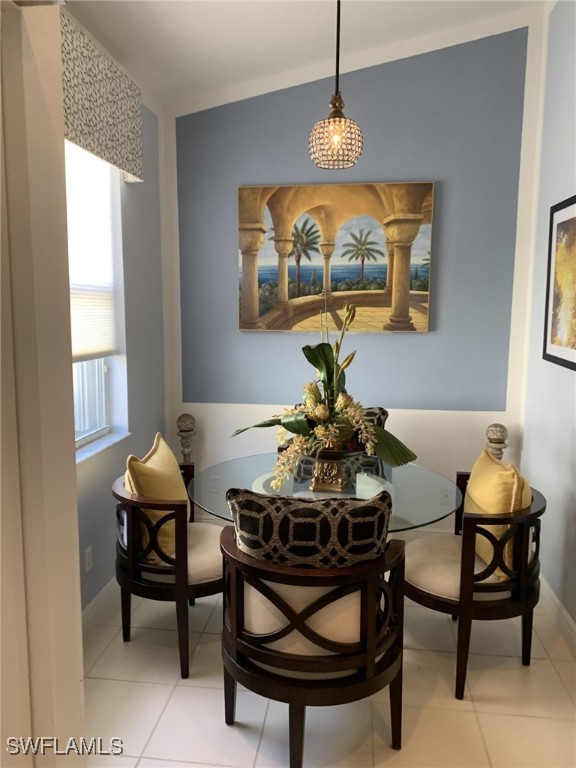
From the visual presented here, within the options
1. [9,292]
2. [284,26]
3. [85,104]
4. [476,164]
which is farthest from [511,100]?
[9,292]

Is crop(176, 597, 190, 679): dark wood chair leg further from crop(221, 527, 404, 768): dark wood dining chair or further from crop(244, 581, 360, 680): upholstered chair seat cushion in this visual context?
crop(244, 581, 360, 680): upholstered chair seat cushion

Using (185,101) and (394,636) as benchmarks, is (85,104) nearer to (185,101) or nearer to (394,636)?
(185,101)

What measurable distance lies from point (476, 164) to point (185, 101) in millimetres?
1882

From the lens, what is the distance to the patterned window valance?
2.35 m

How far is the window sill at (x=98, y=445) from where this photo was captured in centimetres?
273

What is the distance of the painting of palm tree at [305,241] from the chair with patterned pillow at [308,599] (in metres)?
2.23

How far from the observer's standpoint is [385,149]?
11.6ft

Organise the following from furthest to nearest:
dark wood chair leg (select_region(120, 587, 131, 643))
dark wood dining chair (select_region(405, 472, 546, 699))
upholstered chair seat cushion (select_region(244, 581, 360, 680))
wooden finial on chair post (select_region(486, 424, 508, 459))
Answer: wooden finial on chair post (select_region(486, 424, 508, 459))
dark wood chair leg (select_region(120, 587, 131, 643))
dark wood dining chair (select_region(405, 472, 546, 699))
upholstered chair seat cushion (select_region(244, 581, 360, 680))

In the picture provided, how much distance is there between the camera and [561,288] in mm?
2850

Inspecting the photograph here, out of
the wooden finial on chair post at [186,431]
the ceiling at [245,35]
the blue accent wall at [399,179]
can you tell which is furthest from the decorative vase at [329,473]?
the ceiling at [245,35]

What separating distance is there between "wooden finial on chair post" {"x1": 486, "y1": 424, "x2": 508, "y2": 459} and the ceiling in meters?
2.37

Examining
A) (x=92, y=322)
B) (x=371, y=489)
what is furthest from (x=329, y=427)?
(x=92, y=322)
